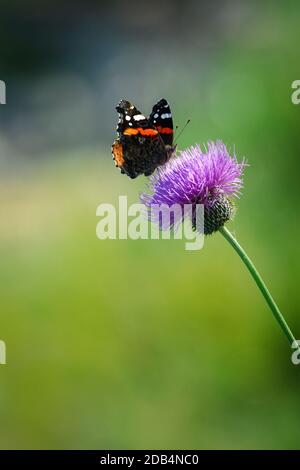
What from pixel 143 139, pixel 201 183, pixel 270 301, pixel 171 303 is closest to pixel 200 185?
pixel 201 183

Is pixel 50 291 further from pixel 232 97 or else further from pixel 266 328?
pixel 232 97

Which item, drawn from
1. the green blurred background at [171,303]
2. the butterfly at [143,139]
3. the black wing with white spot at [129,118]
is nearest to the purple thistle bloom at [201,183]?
the butterfly at [143,139]

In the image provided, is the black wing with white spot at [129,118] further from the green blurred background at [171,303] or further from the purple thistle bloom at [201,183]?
the green blurred background at [171,303]

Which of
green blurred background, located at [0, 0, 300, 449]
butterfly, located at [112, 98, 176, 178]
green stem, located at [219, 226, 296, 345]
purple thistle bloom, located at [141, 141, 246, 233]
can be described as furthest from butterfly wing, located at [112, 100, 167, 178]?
green blurred background, located at [0, 0, 300, 449]

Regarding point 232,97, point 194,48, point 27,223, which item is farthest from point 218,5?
point 27,223

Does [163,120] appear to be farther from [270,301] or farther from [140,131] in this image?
[270,301]

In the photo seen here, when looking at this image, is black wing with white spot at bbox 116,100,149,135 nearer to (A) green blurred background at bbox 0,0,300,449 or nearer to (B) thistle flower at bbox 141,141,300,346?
(B) thistle flower at bbox 141,141,300,346
